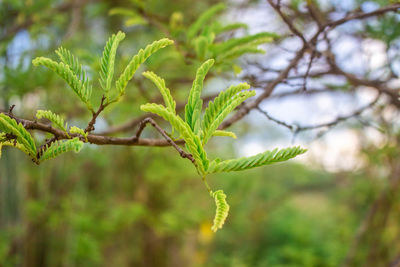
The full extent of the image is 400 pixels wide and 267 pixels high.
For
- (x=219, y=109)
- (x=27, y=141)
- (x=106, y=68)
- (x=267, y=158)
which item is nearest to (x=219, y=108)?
(x=219, y=109)

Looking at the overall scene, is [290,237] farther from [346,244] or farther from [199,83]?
[199,83]

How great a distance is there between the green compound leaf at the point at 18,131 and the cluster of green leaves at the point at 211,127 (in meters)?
0.20

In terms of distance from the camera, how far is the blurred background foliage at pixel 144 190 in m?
2.03

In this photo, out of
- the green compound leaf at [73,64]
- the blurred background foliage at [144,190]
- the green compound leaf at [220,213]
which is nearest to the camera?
the green compound leaf at [220,213]

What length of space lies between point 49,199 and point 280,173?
12.7ft

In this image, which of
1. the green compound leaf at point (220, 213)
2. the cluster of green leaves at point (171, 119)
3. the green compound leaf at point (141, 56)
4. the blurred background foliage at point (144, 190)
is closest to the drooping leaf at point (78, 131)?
the cluster of green leaves at point (171, 119)

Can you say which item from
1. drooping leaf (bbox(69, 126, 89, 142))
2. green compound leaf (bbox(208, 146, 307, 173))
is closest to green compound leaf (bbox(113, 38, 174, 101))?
drooping leaf (bbox(69, 126, 89, 142))

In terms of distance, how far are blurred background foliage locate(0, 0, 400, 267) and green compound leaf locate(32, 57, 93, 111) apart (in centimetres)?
51

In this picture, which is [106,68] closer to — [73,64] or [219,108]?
[73,64]

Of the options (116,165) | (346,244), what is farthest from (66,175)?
(346,244)

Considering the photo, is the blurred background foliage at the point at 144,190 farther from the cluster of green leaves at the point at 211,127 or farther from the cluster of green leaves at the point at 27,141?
the cluster of green leaves at the point at 27,141

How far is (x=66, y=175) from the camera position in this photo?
3.51m

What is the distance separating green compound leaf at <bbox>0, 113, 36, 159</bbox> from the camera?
508mm

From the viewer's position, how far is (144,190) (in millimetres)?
4359
